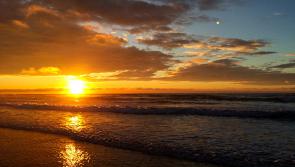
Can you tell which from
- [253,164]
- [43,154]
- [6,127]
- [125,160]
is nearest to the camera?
[253,164]

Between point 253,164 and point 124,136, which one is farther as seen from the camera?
point 124,136

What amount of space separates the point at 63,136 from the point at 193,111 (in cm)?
1662

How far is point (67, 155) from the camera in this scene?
36.8 ft

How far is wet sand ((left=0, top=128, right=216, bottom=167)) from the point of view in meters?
9.91

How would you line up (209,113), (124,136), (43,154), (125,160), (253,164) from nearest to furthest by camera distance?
(253,164) → (125,160) → (43,154) → (124,136) → (209,113)

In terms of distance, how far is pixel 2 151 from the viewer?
11.8 meters

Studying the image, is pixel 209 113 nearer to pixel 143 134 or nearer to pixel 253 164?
pixel 143 134

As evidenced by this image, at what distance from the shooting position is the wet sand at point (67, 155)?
32.5 feet

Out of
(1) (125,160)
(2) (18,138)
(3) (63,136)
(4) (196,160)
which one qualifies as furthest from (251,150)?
(2) (18,138)

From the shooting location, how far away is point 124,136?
48.2ft

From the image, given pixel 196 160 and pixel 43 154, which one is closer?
pixel 196 160

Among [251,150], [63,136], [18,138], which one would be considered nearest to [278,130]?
[251,150]

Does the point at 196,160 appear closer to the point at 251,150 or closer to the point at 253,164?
the point at 253,164

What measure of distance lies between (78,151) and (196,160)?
15.6ft
